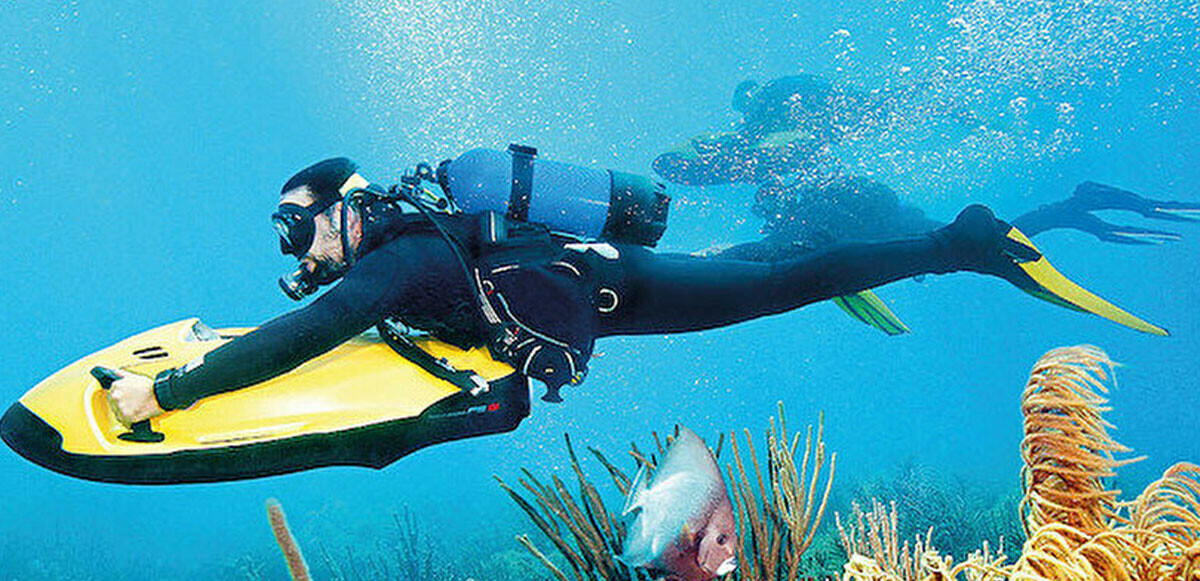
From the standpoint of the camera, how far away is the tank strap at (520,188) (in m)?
2.97

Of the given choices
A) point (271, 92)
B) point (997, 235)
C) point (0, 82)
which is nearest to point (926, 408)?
point (271, 92)

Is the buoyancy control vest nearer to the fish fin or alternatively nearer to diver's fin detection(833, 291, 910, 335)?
the fish fin

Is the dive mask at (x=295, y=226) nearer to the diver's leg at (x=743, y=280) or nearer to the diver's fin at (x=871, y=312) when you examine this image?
the diver's leg at (x=743, y=280)

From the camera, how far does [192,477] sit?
2277 millimetres

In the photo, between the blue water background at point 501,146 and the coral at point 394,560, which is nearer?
the coral at point 394,560

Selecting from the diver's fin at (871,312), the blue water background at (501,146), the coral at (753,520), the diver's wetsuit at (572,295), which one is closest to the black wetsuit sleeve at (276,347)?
the diver's wetsuit at (572,295)

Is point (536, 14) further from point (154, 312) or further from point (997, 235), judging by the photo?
point (154, 312)

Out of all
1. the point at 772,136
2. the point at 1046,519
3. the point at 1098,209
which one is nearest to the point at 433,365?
the point at 1046,519

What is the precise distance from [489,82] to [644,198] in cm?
3235

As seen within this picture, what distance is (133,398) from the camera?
2.29 metres

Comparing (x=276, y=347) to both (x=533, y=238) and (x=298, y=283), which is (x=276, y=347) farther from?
(x=533, y=238)

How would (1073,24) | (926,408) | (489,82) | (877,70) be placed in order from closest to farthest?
(1073,24) < (877,70) < (489,82) < (926,408)

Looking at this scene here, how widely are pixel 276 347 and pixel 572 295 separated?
1.26 meters

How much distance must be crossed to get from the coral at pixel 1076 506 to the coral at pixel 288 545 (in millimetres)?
2616
